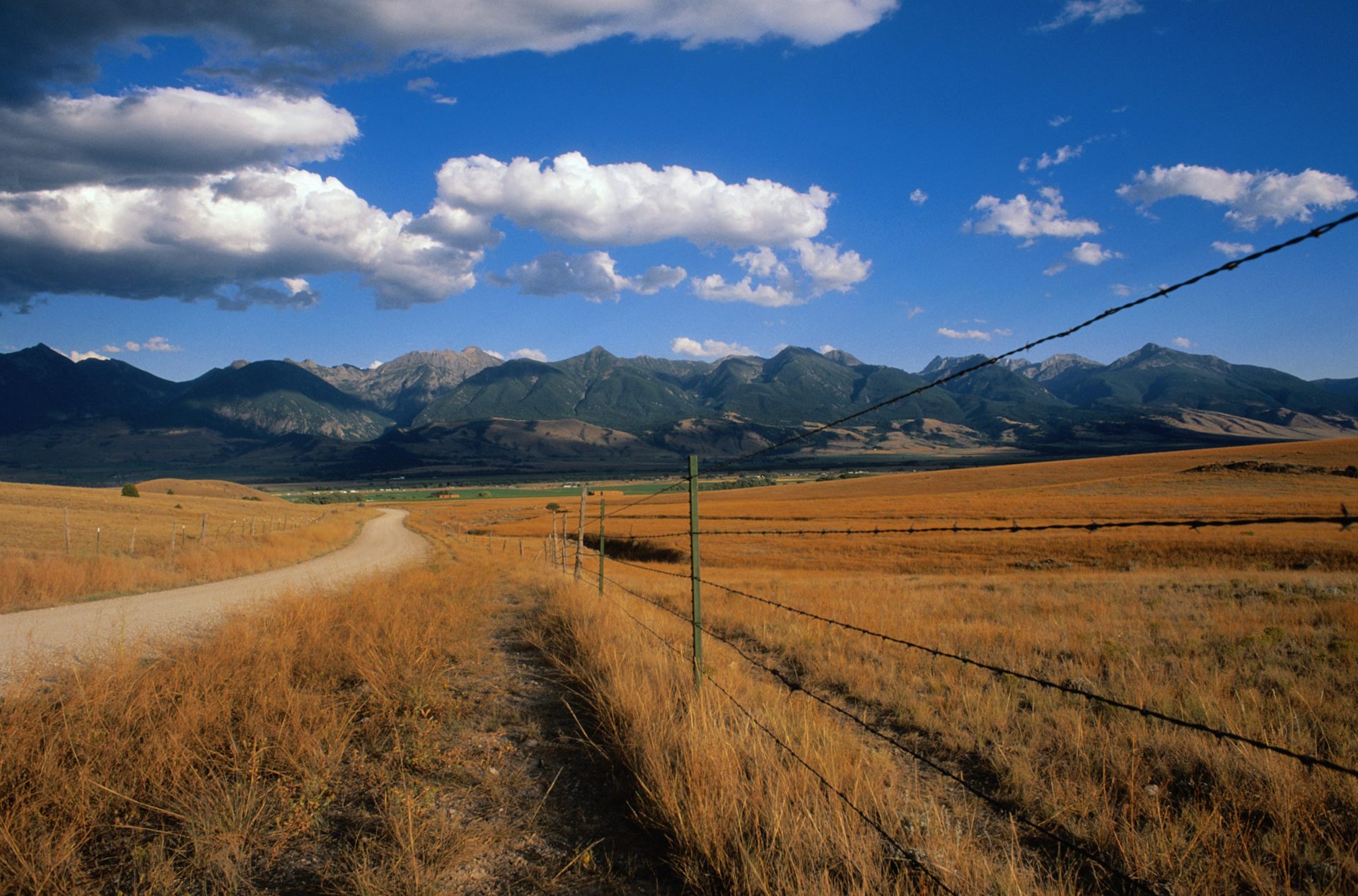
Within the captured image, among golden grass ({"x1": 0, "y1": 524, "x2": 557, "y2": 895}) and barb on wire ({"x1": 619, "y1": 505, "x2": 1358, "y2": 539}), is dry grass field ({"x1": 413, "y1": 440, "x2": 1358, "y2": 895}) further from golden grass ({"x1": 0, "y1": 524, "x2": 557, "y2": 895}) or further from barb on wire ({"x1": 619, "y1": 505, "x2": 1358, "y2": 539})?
barb on wire ({"x1": 619, "y1": 505, "x2": 1358, "y2": 539})

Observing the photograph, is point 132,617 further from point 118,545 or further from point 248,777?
point 118,545

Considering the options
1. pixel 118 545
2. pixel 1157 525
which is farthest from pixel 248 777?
pixel 118 545

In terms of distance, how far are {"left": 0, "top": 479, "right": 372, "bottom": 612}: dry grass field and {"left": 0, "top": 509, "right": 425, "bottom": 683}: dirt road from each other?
122cm

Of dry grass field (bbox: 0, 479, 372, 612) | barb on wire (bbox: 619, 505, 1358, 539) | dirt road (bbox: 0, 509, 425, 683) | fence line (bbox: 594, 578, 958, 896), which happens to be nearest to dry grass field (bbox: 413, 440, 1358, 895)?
fence line (bbox: 594, 578, 958, 896)

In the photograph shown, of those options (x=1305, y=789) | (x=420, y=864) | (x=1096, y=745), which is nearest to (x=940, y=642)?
(x=1096, y=745)

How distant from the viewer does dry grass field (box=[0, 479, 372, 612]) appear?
618 inches

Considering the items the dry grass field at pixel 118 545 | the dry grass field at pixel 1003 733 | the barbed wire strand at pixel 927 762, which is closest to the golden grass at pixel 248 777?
the dry grass field at pixel 1003 733

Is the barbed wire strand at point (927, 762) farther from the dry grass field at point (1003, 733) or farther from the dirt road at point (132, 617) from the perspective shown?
the dirt road at point (132, 617)

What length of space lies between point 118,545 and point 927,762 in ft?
107

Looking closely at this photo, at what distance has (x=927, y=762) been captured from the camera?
12.4ft

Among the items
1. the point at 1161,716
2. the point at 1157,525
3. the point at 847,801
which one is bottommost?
the point at 847,801

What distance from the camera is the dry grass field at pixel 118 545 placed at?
51.5 ft

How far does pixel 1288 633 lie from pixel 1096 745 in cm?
581

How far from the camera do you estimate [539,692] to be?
288 inches
